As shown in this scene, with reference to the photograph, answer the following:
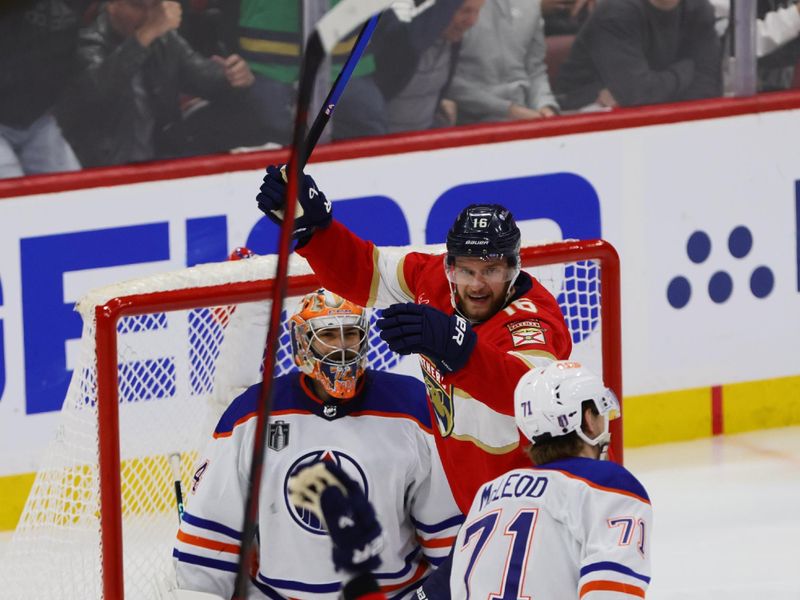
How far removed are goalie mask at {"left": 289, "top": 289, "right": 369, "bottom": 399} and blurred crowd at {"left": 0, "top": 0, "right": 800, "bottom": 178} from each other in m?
1.75

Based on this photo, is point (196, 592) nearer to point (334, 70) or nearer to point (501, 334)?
point (501, 334)

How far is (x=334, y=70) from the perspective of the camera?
5375mm

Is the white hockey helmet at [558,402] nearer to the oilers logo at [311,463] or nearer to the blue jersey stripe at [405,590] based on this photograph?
the oilers logo at [311,463]

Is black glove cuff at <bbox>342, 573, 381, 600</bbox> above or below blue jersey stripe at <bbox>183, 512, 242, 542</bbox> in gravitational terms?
above

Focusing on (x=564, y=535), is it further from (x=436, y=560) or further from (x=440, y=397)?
(x=436, y=560)

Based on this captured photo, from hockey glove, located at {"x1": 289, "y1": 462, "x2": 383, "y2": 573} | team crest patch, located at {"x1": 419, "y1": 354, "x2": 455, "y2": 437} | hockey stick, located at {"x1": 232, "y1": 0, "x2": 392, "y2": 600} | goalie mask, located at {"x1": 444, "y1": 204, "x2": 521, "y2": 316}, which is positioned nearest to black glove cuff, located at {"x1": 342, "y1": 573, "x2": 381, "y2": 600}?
hockey glove, located at {"x1": 289, "y1": 462, "x2": 383, "y2": 573}

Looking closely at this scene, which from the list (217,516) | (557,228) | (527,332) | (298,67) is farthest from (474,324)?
(557,228)

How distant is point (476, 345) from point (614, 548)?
A: 24.1 inches

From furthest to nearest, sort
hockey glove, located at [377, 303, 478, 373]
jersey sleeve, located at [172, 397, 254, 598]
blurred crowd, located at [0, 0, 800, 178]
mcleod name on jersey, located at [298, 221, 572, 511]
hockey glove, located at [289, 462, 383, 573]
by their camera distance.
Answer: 1. blurred crowd, located at [0, 0, 800, 178]
2. jersey sleeve, located at [172, 397, 254, 598]
3. mcleod name on jersey, located at [298, 221, 572, 511]
4. hockey glove, located at [377, 303, 478, 373]
5. hockey glove, located at [289, 462, 383, 573]

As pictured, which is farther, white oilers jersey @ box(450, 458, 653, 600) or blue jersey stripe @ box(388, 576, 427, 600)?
blue jersey stripe @ box(388, 576, 427, 600)

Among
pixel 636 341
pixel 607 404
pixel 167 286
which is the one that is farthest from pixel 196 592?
pixel 636 341

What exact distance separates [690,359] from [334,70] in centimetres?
154

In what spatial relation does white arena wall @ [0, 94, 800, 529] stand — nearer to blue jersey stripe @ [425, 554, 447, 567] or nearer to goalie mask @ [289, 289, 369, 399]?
goalie mask @ [289, 289, 369, 399]

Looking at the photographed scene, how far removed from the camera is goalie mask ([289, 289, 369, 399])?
342 centimetres
